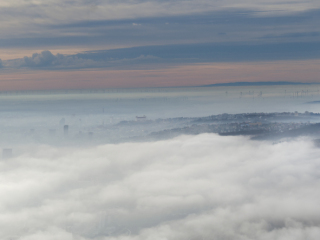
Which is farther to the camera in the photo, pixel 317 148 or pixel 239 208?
pixel 317 148

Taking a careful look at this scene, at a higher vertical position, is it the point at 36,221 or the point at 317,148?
the point at 317,148

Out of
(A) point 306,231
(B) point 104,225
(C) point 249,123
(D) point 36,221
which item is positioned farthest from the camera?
(C) point 249,123

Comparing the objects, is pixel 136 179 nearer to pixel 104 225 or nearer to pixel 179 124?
pixel 179 124

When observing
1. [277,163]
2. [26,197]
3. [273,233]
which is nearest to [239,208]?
[273,233]

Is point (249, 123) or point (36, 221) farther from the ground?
point (249, 123)

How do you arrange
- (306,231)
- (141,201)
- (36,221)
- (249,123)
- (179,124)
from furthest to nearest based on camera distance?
(179,124), (249,123), (141,201), (36,221), (306,231)

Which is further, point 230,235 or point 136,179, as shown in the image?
point 136,179

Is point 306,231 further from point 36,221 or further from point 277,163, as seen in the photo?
point 36,221

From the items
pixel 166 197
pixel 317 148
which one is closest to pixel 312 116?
pixel 317 148

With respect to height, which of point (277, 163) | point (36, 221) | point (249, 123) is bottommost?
point (36, 221)
